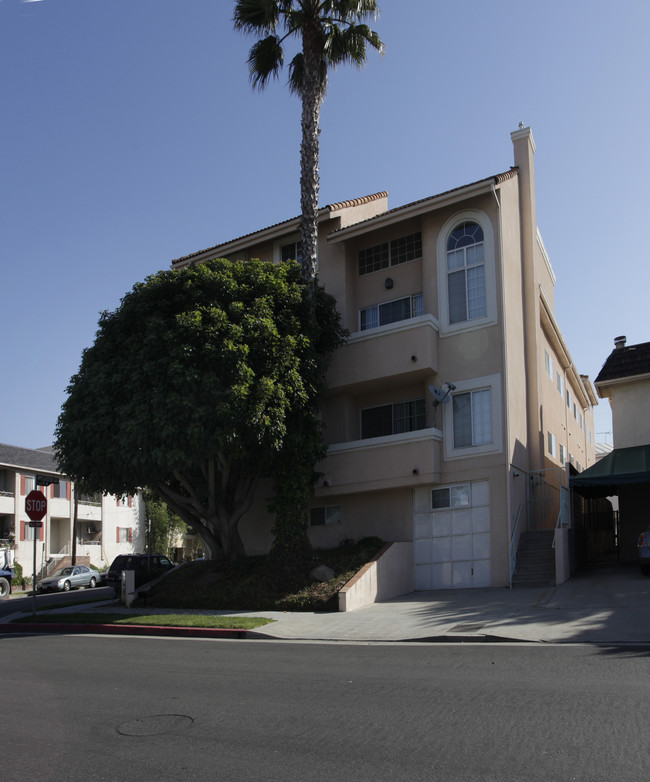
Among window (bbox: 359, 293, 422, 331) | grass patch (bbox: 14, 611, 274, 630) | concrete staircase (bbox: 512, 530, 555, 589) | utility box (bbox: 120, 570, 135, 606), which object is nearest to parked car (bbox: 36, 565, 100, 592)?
utility box (bbox: 120, 570, 135, 606)

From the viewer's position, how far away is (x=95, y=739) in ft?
21.4

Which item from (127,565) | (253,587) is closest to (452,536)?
(253,587)

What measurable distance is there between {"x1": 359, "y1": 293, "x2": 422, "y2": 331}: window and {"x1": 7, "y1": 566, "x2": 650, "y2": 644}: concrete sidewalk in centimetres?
862

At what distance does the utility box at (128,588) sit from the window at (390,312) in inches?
403

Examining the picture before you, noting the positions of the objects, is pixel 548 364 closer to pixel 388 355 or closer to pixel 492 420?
pixel 492 420

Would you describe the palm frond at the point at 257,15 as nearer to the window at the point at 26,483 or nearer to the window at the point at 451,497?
the window at the point at 451,497

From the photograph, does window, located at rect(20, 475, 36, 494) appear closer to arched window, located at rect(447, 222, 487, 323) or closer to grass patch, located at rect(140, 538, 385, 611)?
grass patch, located at rect(140, 538, 385, 611)

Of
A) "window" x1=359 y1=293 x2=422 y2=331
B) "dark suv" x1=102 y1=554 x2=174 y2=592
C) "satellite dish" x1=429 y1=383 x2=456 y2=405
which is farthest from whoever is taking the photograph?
"dark suv" x1=102 y1=554 x2=174 y2=592

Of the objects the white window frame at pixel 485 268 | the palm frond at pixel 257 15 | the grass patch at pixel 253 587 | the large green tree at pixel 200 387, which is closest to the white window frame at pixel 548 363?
the white window frame at pixel 485 268

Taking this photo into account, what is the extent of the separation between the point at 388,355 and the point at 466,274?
3186 mm

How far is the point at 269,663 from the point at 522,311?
1665 cm

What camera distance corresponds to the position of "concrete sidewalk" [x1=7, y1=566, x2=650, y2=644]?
38.9 feet

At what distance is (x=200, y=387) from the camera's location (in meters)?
17.7

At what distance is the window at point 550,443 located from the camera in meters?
26.2
